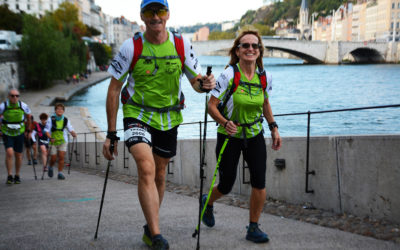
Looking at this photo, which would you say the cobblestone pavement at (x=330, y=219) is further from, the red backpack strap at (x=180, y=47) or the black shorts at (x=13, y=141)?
the black shorts at (x=13, y=141)

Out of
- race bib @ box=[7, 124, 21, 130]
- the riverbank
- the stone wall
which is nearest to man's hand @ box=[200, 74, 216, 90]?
the stone wall

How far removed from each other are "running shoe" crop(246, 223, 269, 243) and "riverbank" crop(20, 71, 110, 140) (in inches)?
839

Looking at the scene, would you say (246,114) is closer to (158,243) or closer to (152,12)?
(152,12)

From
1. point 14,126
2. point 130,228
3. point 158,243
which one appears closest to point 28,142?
point 14,126

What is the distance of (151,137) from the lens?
159 inches

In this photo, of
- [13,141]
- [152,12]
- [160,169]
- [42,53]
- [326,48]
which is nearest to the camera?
[152,12]

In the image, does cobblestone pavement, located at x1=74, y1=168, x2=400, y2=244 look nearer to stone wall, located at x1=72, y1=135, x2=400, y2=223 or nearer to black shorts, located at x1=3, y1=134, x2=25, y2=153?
stone wall, located at x1=72, y1=135, x2=400, y2=223

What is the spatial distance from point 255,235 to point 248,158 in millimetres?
590

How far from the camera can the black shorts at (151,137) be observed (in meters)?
3.93

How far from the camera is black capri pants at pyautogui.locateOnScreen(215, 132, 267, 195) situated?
13.9 ft

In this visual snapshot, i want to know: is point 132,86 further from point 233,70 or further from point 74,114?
point 74,114

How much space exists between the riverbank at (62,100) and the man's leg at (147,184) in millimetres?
21447

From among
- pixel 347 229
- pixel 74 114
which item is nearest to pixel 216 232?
pixel 347 229

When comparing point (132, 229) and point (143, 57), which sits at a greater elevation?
point (143, 57)
